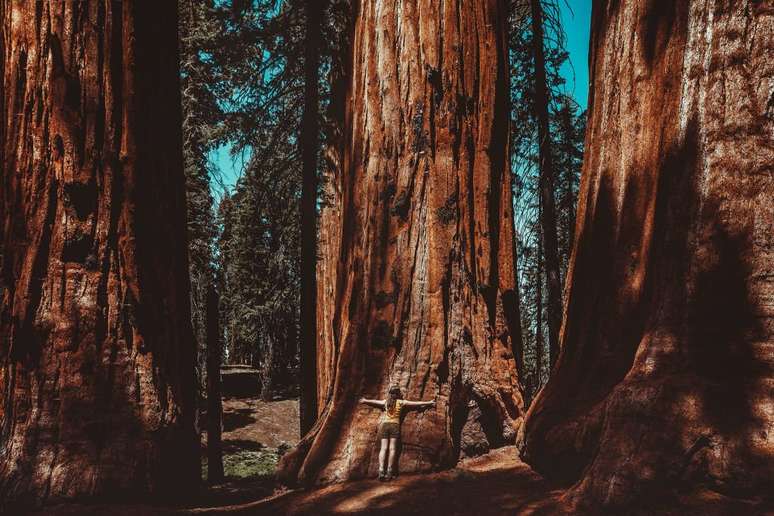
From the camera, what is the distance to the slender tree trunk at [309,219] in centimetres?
916

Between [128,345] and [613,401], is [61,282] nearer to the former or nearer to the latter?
[128,345]

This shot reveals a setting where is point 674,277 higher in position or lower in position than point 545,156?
lower

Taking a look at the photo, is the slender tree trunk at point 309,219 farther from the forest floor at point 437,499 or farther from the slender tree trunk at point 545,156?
the slender tree trunk at point 545,156

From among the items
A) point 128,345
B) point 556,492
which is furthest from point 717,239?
point 128,345

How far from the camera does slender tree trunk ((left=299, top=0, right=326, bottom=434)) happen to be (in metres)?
9.16

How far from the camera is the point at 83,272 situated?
392cm

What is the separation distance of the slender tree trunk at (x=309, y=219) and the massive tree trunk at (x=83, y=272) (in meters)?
4.83

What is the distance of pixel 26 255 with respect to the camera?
3.92m

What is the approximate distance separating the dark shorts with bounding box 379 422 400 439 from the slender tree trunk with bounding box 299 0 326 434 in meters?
4.74

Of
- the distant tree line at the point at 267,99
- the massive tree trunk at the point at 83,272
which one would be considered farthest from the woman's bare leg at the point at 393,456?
the distant tree line at the point at 267,99

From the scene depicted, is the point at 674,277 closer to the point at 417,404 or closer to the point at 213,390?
the point at 417,404

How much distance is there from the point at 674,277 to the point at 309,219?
7192 mm

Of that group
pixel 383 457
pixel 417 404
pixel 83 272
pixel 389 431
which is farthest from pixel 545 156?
pixel 83 272

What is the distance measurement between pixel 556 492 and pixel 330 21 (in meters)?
10.9
